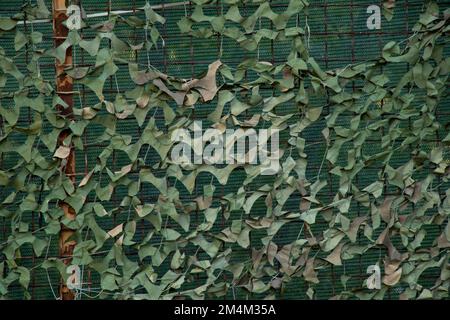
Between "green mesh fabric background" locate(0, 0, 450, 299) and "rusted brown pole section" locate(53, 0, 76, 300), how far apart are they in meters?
0.05

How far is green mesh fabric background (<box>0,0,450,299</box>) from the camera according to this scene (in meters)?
3.43

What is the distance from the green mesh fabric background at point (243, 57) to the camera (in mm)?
3430

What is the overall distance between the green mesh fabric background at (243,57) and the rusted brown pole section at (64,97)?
2.1 inches

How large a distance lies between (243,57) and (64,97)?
2.64ft

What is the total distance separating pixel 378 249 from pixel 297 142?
0.62 metres

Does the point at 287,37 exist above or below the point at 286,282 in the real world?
above

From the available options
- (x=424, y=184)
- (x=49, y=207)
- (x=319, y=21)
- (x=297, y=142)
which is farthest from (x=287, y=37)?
(x=49, y=207)

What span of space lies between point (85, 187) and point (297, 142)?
94 centimetres

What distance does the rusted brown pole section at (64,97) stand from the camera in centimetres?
336

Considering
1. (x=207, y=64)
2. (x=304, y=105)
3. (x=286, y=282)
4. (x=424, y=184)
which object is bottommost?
(x=286, y=282)

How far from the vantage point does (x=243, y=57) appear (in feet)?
11.4

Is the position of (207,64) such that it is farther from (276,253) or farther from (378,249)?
(378,249)

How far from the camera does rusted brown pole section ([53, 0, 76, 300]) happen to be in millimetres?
3357

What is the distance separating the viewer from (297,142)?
11.2ft
